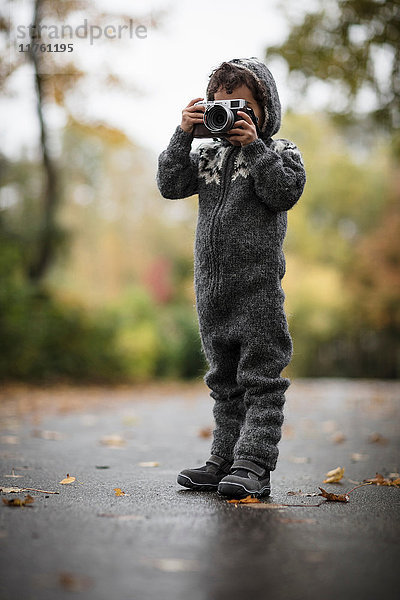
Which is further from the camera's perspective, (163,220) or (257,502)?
(163,220)

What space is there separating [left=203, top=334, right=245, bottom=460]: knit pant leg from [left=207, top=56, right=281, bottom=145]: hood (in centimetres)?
92

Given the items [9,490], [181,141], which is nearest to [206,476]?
[9,490]

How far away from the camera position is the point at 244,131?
299 cm

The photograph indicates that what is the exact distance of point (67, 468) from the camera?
12.2 ft

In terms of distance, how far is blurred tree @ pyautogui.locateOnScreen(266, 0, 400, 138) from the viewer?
9.26 metres

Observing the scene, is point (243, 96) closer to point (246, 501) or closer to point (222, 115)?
point (222, 115)

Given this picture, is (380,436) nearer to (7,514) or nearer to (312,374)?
(7,514)

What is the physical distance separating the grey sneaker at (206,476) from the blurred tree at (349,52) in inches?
294

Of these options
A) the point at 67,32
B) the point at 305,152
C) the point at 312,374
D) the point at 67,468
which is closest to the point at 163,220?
the point at 305,152

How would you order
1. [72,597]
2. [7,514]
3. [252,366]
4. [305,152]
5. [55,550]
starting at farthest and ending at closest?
[305,152] < [252,366] < [7,514] < [55,550] < [72,597]

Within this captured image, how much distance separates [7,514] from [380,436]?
157 inches

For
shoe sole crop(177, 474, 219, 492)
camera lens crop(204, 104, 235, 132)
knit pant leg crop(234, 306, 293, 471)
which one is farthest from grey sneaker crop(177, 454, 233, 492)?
camera lens crop(204, 104, 235, 132)

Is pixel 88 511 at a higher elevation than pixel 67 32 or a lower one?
lower

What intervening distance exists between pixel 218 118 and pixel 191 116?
0.15 meters
